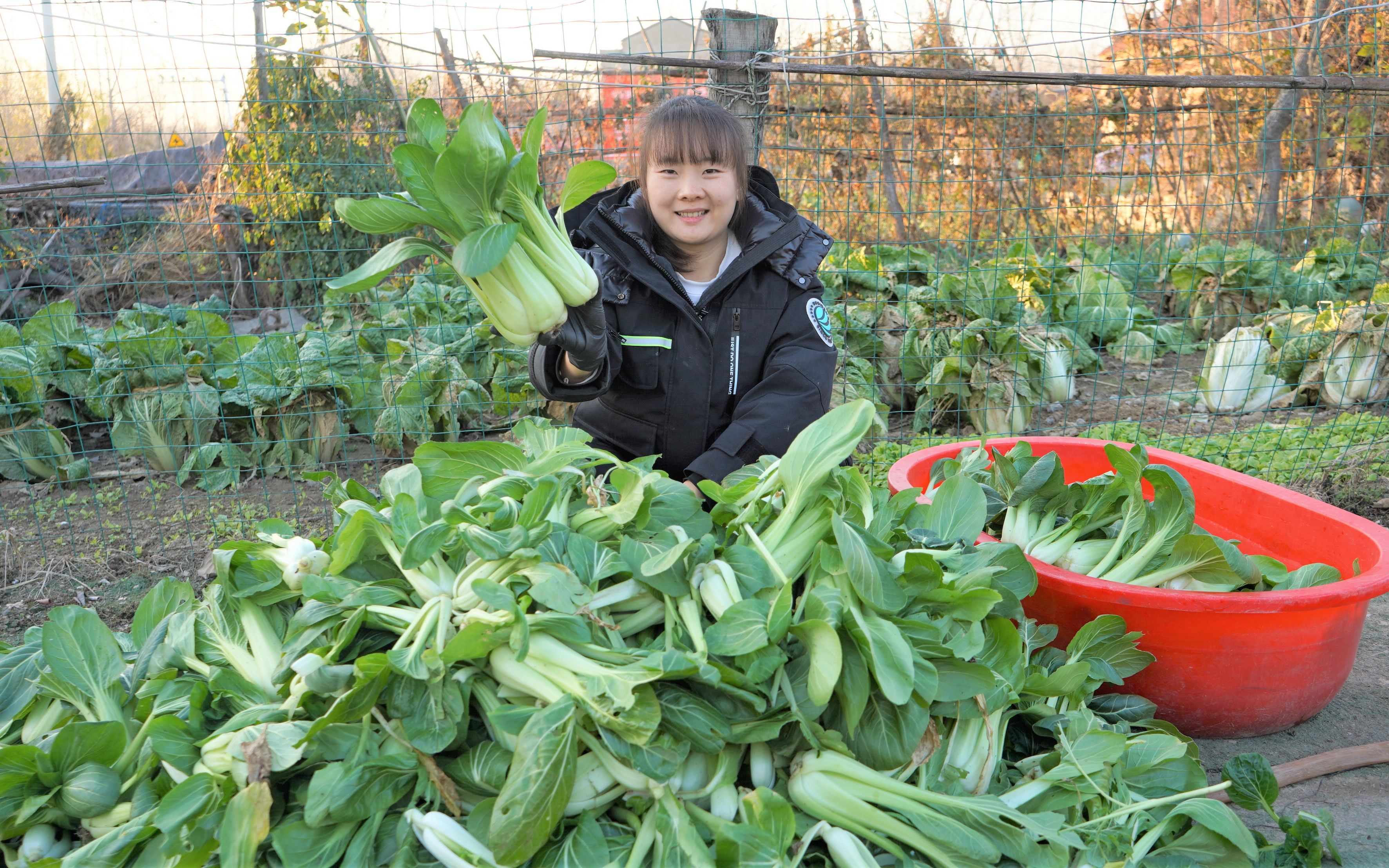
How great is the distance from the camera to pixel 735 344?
289 centimetres

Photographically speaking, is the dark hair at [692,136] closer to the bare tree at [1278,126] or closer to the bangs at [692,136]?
the bangs at [692,136]

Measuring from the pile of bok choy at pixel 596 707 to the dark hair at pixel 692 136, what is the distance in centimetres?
109

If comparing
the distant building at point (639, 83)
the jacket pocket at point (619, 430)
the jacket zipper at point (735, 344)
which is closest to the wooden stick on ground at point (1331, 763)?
the jacket zipper at point (735, 344)

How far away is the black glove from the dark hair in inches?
24.0

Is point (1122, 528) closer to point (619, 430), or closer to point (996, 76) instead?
point (619, 430)

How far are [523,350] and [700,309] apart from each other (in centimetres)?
258

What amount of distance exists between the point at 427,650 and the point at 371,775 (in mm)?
212

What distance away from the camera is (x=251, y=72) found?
6.29 metres

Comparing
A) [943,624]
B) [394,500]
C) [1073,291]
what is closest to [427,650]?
[394,500]

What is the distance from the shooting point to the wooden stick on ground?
219 cm

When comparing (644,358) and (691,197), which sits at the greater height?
(691,197)

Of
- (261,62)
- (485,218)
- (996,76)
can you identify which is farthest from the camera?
(261,62)

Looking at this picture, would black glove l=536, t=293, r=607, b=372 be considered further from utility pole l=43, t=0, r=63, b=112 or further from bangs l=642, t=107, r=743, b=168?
utility pole l=43, t=0, r=63, b=112

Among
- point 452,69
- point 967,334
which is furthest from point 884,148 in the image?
point 452,69
